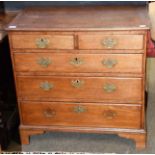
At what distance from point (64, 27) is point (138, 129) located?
73 cm

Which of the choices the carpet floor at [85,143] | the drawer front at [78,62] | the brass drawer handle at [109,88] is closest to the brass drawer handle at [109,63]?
the drawer front at [78,62]

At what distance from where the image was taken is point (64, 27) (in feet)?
6.06

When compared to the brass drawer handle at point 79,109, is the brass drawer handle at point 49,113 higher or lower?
lower

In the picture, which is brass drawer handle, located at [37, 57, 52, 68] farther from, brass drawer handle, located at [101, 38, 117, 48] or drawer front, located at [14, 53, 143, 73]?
brass drawer handle, located at [101, 38, 117, 48]

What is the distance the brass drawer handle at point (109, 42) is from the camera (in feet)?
6.07

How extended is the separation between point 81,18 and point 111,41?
0.75 feet

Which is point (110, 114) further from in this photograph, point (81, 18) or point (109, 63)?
point (81, 18)

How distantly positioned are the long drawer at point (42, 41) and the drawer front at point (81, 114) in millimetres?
356

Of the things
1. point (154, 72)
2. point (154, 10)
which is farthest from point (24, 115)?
point (154, 72)

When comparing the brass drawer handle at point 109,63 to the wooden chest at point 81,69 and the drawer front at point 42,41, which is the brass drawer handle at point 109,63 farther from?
the drawer front at point 42,41

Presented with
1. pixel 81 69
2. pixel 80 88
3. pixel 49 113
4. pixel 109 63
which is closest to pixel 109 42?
pixel 109 63

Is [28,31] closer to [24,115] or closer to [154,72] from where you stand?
[24,115]

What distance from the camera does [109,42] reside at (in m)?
1.85

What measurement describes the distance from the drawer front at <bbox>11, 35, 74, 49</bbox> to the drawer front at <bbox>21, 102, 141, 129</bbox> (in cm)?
36
